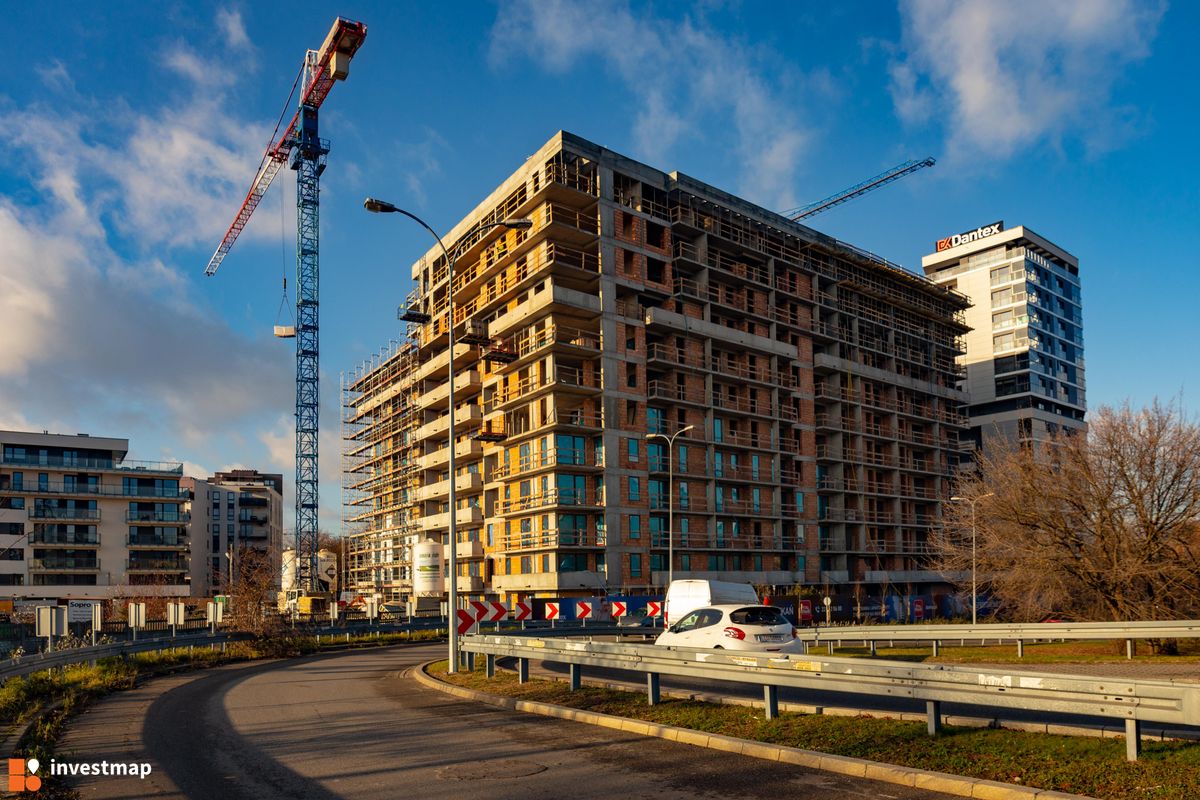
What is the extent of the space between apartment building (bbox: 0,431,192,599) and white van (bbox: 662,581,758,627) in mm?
68603

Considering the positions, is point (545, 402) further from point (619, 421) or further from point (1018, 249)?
point (1018, 249)

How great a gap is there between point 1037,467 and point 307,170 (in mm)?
86684

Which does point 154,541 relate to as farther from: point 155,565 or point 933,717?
point 933,717

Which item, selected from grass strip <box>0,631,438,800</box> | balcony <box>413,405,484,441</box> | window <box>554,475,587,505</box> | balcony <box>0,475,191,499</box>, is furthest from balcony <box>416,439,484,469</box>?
balcony <box>0,475,191,499</box>

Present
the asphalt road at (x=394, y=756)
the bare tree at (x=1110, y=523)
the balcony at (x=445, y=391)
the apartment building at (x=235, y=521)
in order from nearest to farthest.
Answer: the asphalt road at (x=394, y=756) → the bare tree at (x=1110, y=523) → the balcony at (x=445, y=391) → the apartment building at (x=235, y=521)

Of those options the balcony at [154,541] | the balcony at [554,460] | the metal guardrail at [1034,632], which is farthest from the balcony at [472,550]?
the balcony at [154,541]

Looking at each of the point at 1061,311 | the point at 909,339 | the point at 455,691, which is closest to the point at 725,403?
the point at 909,339

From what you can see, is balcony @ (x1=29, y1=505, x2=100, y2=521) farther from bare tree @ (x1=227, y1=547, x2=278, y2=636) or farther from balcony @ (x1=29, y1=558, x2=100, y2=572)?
bare tree @ (x1=227, y1=547, x2=278, y2=636)

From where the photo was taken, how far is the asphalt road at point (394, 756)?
31.5 ft

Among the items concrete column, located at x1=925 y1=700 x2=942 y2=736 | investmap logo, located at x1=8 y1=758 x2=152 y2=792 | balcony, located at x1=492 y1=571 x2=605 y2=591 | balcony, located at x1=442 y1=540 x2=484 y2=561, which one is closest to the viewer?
investmap logo, located at x1=8 y1=758 x2=152 y2=792

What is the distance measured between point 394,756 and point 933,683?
21.8ft

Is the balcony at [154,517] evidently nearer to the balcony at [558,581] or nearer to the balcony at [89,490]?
the balcony at [89,490]

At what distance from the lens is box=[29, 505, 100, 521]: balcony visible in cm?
8538

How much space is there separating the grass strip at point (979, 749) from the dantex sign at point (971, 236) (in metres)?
101
